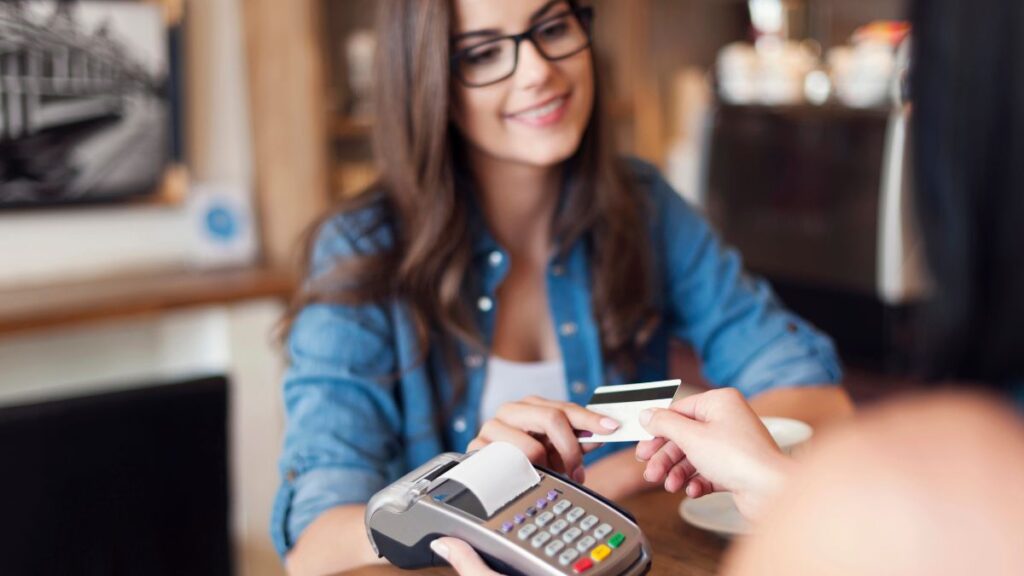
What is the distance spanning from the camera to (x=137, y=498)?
1044mm

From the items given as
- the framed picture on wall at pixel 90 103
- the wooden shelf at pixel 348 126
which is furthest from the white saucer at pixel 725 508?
the wooden shelf at pixel 348 126

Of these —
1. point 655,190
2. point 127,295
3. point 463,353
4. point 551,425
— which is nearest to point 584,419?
point 551,425

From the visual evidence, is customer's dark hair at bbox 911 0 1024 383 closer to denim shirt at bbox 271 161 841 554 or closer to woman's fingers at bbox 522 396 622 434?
woman's fingers at bbox 522 396 622 434

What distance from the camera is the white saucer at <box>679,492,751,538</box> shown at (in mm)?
924

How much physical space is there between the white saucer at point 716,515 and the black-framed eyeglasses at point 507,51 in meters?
0.63

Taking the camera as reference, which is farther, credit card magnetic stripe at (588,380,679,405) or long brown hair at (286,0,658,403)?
long brown hair at (286,0,658,403)

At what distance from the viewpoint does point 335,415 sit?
1.19 m

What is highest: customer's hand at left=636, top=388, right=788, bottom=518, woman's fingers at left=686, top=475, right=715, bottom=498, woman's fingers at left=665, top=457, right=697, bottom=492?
customer's hand at left=636, top=388, right=788, bottom=518

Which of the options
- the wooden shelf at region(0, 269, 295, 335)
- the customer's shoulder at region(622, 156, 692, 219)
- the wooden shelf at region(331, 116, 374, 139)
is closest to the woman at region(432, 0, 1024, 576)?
the customer's shoulder at region(622, 156, 692, 219)

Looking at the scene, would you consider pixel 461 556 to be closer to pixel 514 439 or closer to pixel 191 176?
pixel 514 439

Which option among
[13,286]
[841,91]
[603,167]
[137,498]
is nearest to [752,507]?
[137,498]

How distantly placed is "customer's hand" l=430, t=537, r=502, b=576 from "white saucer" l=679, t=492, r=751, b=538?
0.89 feet

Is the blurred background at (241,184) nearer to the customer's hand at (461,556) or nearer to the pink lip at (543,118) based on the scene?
the pink lip at (543,118)

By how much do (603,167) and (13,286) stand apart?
1764 mm
